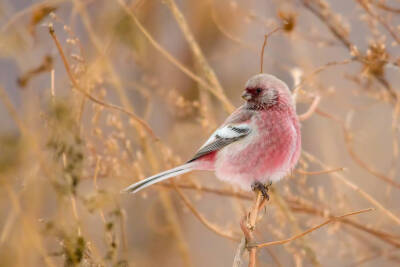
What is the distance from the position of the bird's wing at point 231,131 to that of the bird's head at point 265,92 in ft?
0.17

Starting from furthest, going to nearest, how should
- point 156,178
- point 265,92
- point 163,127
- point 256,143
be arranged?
point 163,127 → point 256,143 → point 265,92 → point 156,178

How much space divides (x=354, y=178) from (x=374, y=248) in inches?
34.5

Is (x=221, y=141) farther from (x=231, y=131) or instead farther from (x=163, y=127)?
(x=163, y=127)

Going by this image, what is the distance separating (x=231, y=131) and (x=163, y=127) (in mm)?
1428

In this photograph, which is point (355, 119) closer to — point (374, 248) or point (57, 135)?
point (374, 248)

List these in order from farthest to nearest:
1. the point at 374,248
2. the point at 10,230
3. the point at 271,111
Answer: the point at 374,248 → the point at 271,111 → the point at 10,230

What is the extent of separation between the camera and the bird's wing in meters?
1.87

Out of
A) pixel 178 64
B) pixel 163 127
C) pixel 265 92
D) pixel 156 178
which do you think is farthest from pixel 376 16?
pixel 163 127

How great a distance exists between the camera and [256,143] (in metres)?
1.85

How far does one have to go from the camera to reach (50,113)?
3.77 ft

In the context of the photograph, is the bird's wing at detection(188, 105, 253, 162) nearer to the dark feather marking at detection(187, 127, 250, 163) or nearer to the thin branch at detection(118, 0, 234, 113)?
the dark feather marking at detection(187, 127, 250, 163)

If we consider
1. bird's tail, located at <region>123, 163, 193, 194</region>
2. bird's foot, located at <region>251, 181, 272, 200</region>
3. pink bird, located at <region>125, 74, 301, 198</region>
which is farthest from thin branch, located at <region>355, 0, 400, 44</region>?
bird's tail, located at <region>123, 163, 193, 194</region>

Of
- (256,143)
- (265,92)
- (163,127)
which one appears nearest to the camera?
(265,92)

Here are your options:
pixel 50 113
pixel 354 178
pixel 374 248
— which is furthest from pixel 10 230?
pixel 354 178
